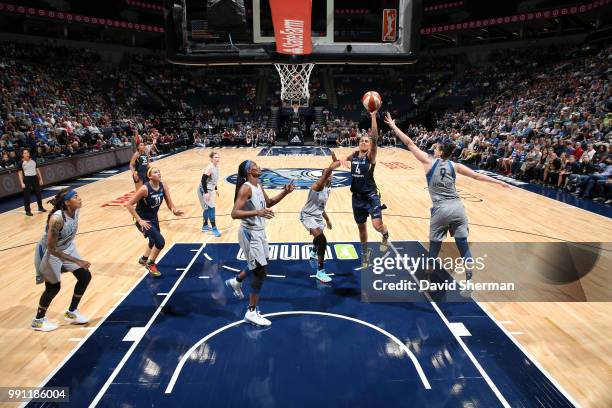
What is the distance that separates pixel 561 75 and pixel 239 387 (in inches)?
1219

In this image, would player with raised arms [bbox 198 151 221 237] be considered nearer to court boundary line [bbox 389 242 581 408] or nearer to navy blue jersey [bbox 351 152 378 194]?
navy blue jersey [bbox 351 152 378 194]

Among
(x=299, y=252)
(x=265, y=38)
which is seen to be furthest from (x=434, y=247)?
(x=265, y=38)

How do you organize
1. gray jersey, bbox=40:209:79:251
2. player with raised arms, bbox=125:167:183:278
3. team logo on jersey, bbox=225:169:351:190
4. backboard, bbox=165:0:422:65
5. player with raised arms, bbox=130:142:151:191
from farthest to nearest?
team logo on jersey, bbox=225:169:351:190 → backboard, bbox=165:0:422:65 → player with raised arms, bbox=130:142:151:191 → player with raised arms, bbox=125:167:183:278 → gray jersey, bbox=40:209:79:251

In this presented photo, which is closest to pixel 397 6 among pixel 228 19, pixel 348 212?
pixel 228 19

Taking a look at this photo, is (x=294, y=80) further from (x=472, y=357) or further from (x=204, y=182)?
(x=472, y=357)

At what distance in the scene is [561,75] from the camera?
27.5 meters

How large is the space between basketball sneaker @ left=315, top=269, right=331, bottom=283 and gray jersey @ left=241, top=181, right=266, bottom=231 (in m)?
1.90

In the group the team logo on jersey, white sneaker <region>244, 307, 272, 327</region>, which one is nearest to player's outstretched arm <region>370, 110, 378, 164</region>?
white sneaker <region>244, 307, 272, 327</region>

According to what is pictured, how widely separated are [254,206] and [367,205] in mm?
2360

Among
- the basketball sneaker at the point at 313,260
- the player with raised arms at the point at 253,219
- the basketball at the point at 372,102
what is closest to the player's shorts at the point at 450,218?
the basketball at the point at 372,102

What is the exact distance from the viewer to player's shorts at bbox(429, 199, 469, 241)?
A: 5.87 metres

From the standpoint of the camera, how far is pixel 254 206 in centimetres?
519

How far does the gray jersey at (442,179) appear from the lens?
588 cm

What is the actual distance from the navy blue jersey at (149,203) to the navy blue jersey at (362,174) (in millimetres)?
3155
